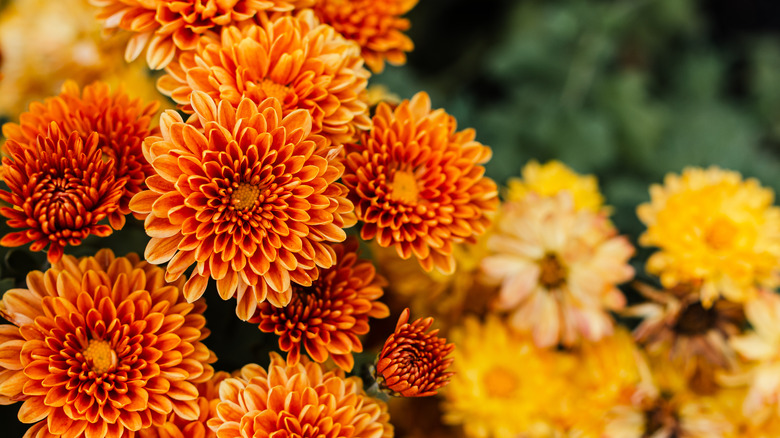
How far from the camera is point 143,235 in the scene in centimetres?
56

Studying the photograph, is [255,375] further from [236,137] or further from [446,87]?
[446,87]

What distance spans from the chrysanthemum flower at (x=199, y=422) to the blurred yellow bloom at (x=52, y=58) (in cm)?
53

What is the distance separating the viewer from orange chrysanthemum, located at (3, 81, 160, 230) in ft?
1.60

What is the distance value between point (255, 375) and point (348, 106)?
0.23 m

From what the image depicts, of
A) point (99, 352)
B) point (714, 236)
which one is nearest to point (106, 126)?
point (99, 352)

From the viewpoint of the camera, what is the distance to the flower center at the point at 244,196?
456mm

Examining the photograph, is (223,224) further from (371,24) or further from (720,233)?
(720,233)

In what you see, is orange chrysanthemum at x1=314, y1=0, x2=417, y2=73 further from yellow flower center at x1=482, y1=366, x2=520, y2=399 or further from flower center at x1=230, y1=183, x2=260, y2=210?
yellow flower center at x1=482, y1=366, x2=520, y2=399

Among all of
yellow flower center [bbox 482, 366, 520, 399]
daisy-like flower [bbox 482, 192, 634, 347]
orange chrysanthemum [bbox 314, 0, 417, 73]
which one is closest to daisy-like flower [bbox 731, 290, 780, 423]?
daisy-like flower [bbox 482, 192, 634, 347]

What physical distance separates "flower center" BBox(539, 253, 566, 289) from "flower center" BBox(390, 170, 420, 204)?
11.6 inches

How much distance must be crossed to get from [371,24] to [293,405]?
1.15ft

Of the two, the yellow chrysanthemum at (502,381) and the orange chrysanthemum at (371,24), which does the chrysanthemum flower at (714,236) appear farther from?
the orange chrysanthemum at (371,24)

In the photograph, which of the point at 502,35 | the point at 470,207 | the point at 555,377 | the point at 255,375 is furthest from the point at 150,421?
the point at 502,35

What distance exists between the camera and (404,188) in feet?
1.71
